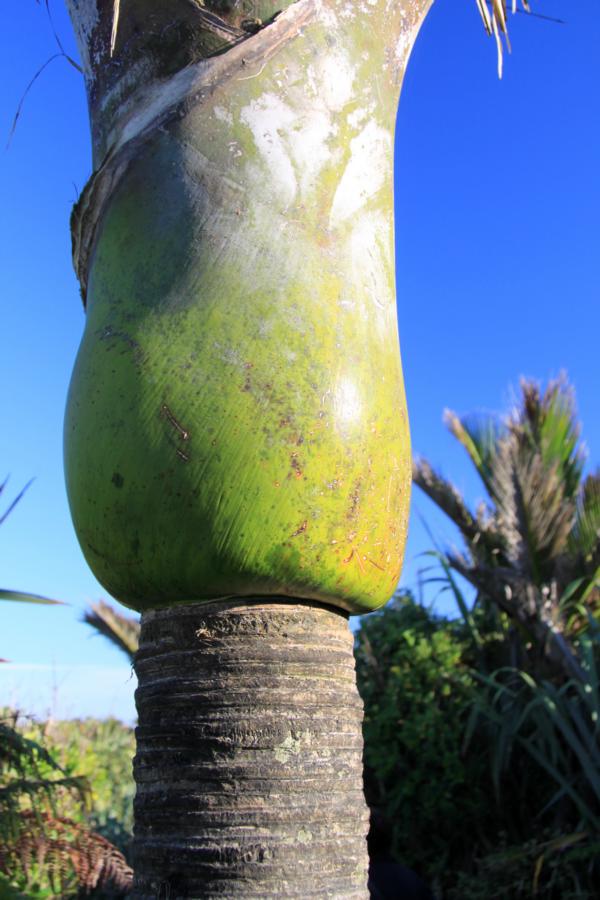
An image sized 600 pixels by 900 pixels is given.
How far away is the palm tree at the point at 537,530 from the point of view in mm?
6656

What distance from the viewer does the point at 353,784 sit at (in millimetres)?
1741

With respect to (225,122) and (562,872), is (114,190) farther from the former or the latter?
(562,872)

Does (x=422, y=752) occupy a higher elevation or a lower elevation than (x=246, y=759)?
higher

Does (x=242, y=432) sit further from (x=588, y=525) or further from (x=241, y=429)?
(x=588, y=525)

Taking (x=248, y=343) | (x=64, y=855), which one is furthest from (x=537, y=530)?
(x=248, y=343)

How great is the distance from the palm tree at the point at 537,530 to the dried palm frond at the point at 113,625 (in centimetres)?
344

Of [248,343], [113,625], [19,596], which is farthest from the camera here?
[113,625]

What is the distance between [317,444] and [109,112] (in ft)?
3.01

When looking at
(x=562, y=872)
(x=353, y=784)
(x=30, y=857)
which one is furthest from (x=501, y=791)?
(x=353, y=784)

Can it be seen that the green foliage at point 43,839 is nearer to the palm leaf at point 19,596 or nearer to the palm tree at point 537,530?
the palm leaf at point 19,596

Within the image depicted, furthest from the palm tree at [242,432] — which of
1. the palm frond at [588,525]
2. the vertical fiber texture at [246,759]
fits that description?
the palm frond at [588,525]

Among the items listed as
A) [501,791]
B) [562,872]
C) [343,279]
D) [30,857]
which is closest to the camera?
[343,279]

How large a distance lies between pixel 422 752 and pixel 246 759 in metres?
4.96

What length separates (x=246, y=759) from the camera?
64.0 inches
